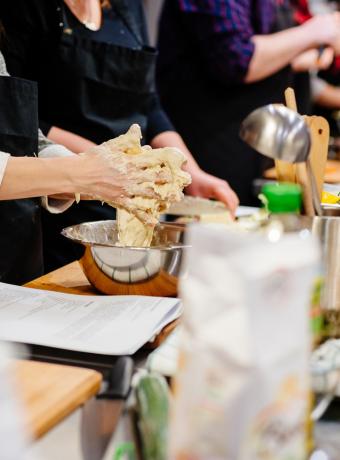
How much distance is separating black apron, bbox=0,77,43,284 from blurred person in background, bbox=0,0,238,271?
0.31m

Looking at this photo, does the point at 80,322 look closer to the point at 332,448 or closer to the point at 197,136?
the point at 332,448

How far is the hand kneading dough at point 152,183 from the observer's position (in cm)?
134

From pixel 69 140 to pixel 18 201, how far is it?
1.14 ft

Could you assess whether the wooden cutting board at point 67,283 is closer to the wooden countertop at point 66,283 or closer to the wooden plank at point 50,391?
the wooden countertop at point 66,283

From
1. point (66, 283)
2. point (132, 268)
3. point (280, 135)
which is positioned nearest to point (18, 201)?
point (66, 283)

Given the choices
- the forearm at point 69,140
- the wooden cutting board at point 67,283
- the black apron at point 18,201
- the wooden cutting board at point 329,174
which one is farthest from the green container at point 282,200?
the wooden cutting board at point 329,174

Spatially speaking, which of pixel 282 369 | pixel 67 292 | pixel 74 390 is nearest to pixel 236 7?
pixel 67 292

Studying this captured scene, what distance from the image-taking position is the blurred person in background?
204 cm

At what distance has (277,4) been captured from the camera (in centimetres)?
311

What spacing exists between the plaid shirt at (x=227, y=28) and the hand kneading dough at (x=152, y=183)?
147 cm

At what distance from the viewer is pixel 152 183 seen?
1.34 meters

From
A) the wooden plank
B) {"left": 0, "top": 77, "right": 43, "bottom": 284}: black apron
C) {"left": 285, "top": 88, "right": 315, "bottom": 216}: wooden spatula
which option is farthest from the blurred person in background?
the wooden plank

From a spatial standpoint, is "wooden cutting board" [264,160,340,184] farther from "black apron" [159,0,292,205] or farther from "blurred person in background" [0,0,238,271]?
"blurred person in background" [0,0,238,271]

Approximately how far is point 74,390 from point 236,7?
213 cm
